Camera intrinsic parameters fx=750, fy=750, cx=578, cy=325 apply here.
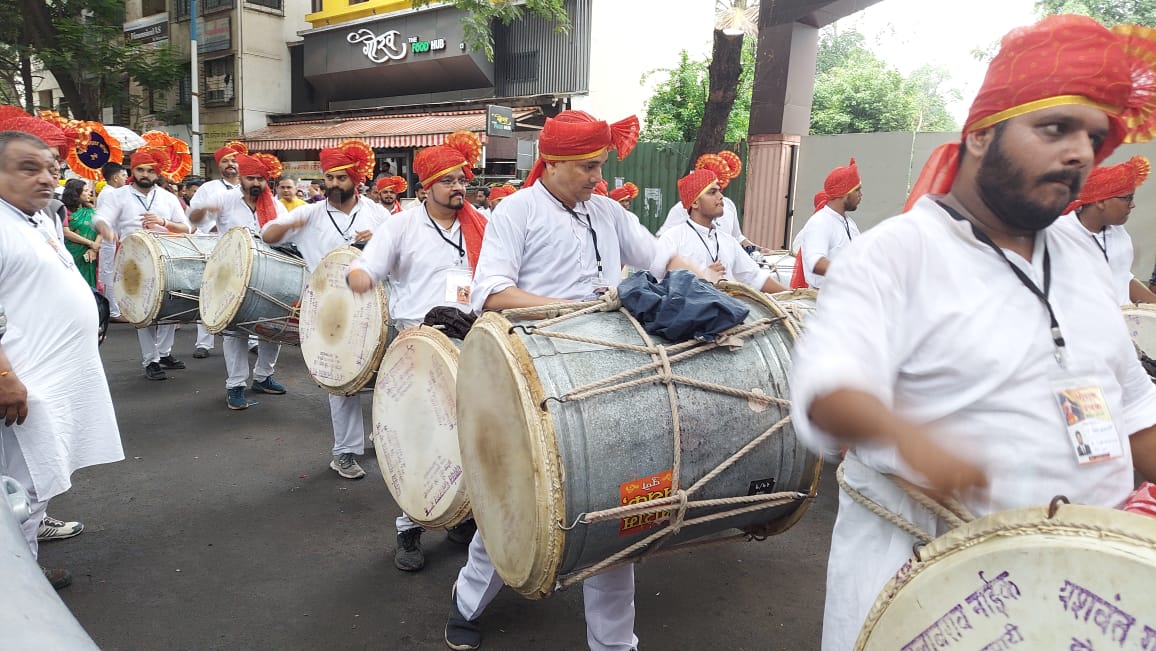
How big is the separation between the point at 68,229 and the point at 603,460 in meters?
8.31

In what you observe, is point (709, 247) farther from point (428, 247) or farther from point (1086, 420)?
point (1086, 420)

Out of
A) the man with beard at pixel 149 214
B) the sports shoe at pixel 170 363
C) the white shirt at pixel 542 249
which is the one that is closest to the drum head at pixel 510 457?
the white shirt at pixel 542 249

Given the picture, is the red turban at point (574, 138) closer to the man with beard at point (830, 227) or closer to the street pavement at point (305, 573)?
the street pavement at point (305, 573)

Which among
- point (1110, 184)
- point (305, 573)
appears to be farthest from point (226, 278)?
point (1110, 184)

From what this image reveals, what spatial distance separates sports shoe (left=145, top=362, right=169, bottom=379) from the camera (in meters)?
7.03

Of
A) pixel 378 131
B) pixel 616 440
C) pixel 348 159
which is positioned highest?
pixel 378 131

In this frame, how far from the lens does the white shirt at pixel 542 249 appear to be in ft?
9.71

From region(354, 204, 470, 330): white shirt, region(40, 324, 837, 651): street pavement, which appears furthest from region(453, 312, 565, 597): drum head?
region(354, 204, 470, 330): white shirt

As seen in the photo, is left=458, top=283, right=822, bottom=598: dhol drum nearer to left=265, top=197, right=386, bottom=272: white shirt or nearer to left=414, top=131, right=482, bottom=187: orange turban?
left=414, top=131, right=482, bottom=187: orange turban

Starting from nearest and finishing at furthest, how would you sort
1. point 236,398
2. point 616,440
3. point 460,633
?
point 616,440
point 460,633
point 236,398

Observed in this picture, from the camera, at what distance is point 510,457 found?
6.76 feet

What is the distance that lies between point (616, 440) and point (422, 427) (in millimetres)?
1268

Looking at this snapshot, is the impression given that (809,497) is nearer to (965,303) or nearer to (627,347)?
(627,347)

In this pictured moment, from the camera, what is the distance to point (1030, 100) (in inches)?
51.5
